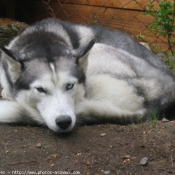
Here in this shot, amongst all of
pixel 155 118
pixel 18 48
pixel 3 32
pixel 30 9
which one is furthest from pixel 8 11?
pixel 155 118

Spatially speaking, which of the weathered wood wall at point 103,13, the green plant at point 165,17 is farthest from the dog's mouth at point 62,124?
the weathered wood wall at point 103,13

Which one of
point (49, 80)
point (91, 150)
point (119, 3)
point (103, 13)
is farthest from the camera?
point (103, 13)

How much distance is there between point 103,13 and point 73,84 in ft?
12.0

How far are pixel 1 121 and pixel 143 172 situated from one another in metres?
1.43

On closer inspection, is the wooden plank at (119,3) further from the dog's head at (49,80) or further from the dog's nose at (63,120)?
the dog's nose at (63,120)

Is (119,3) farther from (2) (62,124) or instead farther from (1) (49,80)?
(2) (62,124)

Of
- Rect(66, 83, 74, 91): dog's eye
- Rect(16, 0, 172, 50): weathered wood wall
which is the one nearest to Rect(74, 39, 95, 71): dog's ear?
Rect(66, 83, 74, 91): dog's eye

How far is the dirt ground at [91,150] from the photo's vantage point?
9.43 feet

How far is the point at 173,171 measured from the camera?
2850 millimetres

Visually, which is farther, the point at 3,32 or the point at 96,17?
the point at 96,17

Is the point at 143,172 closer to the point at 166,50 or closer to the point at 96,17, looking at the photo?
the point at 166,50

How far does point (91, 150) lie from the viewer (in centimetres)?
311

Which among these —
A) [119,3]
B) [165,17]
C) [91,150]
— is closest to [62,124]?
[91,150]

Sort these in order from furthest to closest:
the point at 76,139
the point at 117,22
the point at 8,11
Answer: the point at 8,11 < the point at 117,22 < the point at 76,139
